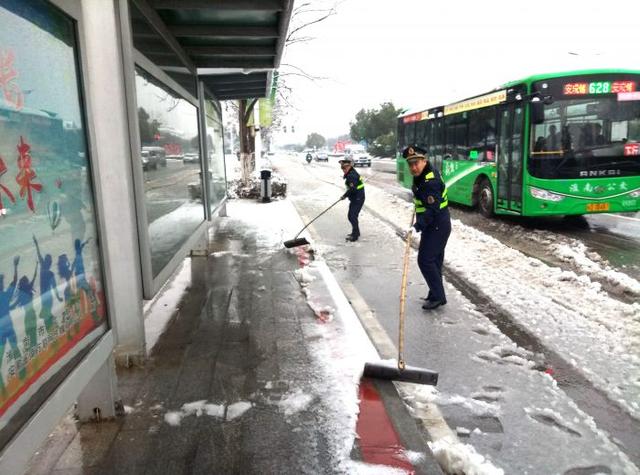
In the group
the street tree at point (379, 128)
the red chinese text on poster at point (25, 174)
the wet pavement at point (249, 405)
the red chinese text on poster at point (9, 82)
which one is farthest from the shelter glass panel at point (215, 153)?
the street tree at point (379, 128)

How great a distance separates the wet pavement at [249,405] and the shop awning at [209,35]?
8.72 feet

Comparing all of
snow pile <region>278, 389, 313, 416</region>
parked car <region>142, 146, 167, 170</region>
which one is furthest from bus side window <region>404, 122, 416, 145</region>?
snow pile <region>278, 389, 313, 416</region>

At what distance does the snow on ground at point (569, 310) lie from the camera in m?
4.26

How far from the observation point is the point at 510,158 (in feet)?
36.6

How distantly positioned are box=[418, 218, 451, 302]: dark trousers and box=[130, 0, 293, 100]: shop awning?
2825 mm

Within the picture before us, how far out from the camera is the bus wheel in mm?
12367

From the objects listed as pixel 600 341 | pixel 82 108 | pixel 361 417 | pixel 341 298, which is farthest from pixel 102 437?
pixel 600 341

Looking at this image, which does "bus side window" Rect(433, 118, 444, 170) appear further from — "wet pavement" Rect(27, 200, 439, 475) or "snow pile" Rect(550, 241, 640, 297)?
"wet pavement" Rect(27, 200, 439, 475)

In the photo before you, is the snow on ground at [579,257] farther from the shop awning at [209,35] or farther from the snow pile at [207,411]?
the shop awning at [209,35]

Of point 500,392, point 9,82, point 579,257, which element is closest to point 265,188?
point 579,257

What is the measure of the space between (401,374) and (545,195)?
7661 mm

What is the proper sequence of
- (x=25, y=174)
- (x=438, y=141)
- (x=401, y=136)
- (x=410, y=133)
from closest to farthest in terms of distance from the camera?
(x=25, y=174)
(x=438, y=141)
(x=410, y=133)
(x=401, y=136)

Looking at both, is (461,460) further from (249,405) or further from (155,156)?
(155,156)

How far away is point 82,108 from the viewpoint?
9.62 feet
